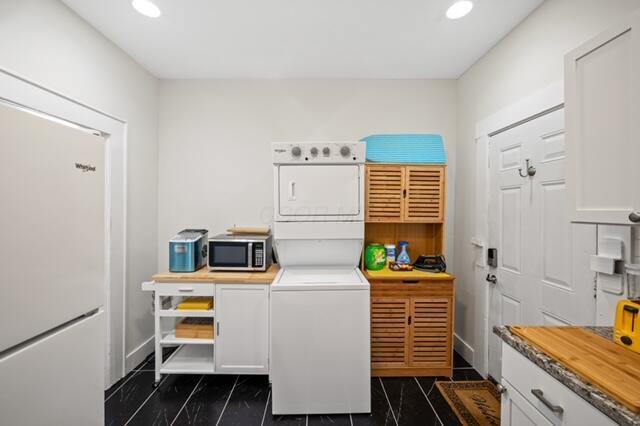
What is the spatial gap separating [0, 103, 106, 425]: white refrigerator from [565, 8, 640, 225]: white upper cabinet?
1.98 metres

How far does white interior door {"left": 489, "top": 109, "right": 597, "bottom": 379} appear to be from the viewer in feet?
4.91

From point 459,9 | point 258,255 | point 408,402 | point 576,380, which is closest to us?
point 576,380

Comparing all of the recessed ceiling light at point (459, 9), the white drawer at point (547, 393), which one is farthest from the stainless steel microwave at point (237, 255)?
the recessed ceiling light at point (459, 9)

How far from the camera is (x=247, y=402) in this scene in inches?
78.6

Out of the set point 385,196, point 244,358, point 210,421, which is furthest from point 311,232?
point 210,421

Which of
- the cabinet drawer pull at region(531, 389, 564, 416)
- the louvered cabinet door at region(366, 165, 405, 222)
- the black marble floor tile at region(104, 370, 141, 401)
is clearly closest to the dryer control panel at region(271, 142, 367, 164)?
the louvered cabinet door at region(366, 165, 405, 222)

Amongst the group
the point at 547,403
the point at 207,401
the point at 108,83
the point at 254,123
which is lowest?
the point at 207,401

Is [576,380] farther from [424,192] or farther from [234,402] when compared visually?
[234,402]

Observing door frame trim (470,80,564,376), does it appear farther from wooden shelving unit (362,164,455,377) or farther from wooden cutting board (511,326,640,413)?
wooden cutting board (511,326,640,413)

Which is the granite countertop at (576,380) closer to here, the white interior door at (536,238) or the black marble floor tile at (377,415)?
the white interior door at (536,238)

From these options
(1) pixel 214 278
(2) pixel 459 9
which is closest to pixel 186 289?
(1) pixel 214 278

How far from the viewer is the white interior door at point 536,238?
150cm

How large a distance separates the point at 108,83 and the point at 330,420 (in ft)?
9.77

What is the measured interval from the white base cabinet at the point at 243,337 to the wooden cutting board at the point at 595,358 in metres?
1.63
